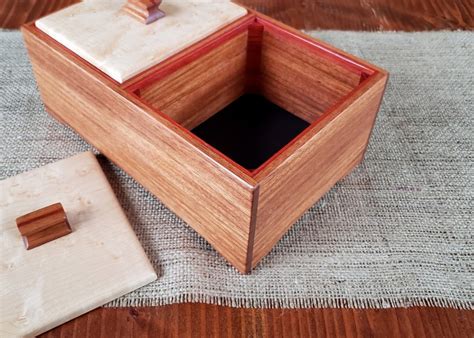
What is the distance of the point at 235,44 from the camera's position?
929 mm

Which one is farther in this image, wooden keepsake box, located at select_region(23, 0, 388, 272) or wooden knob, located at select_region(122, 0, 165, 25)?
wooden knob, located at select_region(122, 0, 165, 25)

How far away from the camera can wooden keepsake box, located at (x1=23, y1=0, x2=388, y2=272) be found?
700 millimetres

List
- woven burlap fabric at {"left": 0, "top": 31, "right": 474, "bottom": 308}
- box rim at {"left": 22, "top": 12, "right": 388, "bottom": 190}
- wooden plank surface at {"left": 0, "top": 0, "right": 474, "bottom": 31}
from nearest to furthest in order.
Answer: box rim at {"left": 22, "top": 12, "right": 388, "bottom": 190}
woven burlap fabric at {"left": 0, "top": 31, "right": 474, "bottom": 308}
wooden plank surface at {"left": 0, "top": 0, "right": 474, "bottom": 31}

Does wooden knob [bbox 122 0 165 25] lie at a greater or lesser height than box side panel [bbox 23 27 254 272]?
greater

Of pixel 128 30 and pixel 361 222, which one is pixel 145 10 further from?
pixel 361 222

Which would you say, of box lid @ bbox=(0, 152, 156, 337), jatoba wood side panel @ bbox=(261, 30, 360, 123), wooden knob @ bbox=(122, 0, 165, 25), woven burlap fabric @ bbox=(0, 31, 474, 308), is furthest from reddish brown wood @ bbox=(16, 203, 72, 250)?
jatoba wood side panel @ bbox=(261, 30, 360, 123)

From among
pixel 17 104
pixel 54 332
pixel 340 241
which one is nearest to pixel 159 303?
pixel 54 332

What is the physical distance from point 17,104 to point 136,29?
0.38 m

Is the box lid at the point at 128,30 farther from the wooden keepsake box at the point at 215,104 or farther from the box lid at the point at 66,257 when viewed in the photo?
the box lid at the point at 66,257

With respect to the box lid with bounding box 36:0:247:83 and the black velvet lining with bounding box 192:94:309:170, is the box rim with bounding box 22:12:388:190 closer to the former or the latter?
the box lid with bounding box 36:0:247:83

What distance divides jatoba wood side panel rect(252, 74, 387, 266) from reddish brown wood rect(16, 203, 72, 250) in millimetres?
313

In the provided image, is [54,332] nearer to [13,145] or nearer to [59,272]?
[59,272]

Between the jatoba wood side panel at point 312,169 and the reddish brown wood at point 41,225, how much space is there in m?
0.31

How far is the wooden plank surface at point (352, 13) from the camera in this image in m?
1.41
